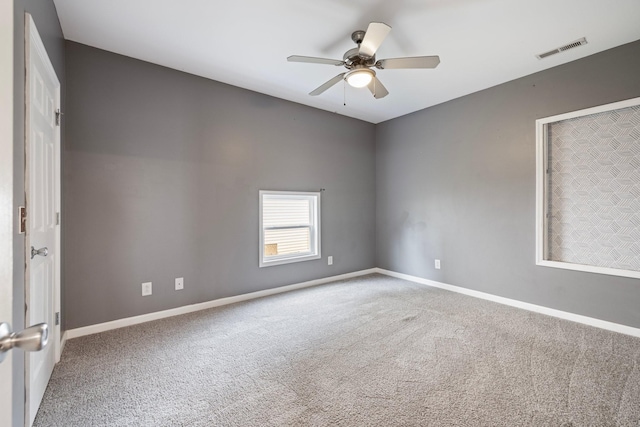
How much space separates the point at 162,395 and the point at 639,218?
418 centimetres

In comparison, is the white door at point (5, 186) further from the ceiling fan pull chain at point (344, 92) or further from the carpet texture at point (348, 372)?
the ceiling fan pull chain at point (344, 92)

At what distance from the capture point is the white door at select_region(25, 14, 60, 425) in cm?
146

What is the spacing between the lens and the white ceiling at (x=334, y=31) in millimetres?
2188

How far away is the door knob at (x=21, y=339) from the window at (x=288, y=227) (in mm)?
3169

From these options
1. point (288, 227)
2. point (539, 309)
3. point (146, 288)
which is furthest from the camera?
point (288, 227)

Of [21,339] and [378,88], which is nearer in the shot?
[21,339]

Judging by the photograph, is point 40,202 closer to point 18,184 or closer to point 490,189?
point 18,184

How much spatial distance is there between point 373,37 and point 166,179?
2431 millimetres

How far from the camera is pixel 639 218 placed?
2639mm

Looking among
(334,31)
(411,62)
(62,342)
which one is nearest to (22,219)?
(62,342)

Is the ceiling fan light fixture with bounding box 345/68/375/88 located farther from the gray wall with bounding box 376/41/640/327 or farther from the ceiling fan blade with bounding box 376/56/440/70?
the gray wall with bounding box 376/41/640/327

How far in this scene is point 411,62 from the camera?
228cm

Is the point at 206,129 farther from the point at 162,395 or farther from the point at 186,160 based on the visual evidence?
the point at 162,395

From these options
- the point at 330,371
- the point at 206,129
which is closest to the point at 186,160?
the point at 206,129
